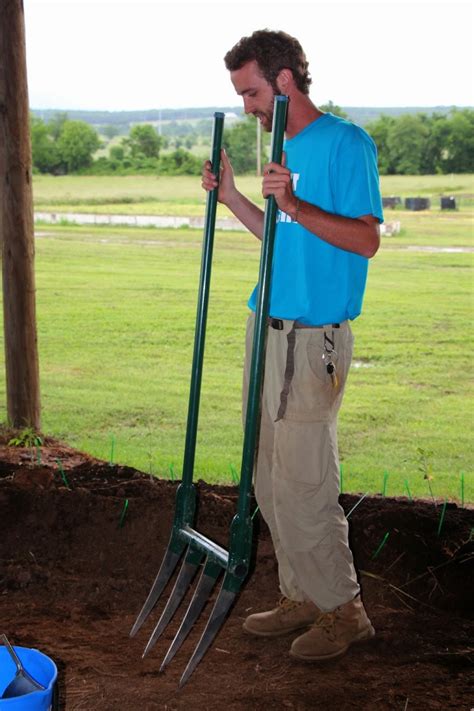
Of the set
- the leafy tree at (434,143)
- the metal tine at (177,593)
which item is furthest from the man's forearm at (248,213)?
the leafy tree at (434,143)

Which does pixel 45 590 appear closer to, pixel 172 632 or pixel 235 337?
pixel 172 632

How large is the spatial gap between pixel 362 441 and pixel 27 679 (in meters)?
4.64

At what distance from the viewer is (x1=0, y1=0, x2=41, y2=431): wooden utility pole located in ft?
16.7

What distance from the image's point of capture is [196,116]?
10.2m

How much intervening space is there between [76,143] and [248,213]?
7.58 metres

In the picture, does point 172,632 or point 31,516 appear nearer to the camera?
point 172,632

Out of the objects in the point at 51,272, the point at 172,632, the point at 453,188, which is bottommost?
the point at 51,272

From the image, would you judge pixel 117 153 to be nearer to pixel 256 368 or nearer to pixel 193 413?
pixel 193 413

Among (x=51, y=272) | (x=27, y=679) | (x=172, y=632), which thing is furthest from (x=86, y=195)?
(x=27, y=679)

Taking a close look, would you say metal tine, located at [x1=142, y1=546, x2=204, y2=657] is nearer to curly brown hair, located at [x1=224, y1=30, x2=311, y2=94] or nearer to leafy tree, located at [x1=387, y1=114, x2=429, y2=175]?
curly brown hair, located at [x1=224, y1=30, x2=311, y2=94]

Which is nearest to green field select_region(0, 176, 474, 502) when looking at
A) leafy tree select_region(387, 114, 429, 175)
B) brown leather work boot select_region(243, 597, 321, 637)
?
leafy tree select_region(387, 114, 429, 175)

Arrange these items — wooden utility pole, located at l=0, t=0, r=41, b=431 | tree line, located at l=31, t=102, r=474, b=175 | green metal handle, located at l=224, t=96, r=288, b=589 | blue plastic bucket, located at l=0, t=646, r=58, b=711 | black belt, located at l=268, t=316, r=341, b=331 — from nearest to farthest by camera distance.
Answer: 1. blue plastic bucket, located at l=0, t=646, r=58, b=711
2. green metal handle, located at l=224, t=96, r=288, b=589
3. black belt, located at l=268, t=316, r=341, b=331
4. wooden utility pole, located at l=0, t=0, r=41, b=431
5. tree line, located at l=31, t=102, r=474, b=175

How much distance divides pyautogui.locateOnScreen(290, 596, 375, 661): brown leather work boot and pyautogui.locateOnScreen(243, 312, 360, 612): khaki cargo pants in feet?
0.13

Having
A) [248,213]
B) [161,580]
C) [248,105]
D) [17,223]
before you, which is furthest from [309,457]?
[17,223]
